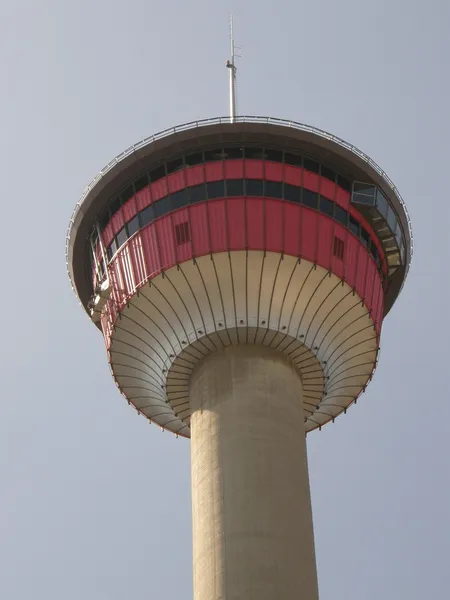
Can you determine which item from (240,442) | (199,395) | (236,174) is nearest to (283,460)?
(240,442)

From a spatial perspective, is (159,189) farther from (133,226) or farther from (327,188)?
(327,188)

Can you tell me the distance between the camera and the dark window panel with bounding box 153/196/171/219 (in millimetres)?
46503

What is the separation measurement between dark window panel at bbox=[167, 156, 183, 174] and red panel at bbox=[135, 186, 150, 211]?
1.25 metres

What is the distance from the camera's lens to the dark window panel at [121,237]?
1875 inches

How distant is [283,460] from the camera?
4306 centimetres

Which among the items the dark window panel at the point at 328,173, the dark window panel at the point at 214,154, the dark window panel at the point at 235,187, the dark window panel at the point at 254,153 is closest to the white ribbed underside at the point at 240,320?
the dark window panel at the point at 235,187

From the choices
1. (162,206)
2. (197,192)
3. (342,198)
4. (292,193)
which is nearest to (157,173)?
(162,206)

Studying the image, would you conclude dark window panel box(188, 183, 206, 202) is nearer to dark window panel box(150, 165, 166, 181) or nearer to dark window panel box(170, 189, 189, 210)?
dark window panel box(170, 189, 189, 210)

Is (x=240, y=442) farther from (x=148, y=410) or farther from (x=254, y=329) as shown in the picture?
(x=148, y=410)

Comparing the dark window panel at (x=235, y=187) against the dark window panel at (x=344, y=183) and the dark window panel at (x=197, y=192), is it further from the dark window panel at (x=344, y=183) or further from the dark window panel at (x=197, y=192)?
the dark window panel at (x=344, y=183)

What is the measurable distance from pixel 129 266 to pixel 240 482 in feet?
34.3

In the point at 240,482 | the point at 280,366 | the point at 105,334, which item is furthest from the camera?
the point at 105,334

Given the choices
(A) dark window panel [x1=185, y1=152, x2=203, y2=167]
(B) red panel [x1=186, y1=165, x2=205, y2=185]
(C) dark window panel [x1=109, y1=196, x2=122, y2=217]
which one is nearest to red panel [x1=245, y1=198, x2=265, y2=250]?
(B) red panel [x1=186, y1=165, x2=205, y2=185]

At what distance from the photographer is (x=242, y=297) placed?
44.6 meters
